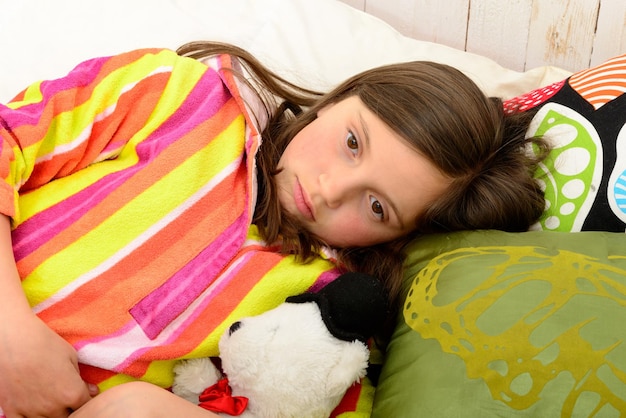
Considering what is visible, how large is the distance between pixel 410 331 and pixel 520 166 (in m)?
0.36

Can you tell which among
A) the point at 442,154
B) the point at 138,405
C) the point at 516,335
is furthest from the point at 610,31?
the point at 138,405

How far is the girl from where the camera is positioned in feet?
2.70

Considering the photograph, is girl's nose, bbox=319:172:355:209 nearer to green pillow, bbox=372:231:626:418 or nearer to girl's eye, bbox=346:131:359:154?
girl's eye, bbox=346:131:359:154

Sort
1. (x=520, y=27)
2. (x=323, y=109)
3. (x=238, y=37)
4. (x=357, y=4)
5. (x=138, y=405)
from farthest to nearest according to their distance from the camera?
(x=357, y=4) → (x=520, y=27) → (x=238, y=37) → (x=323, y=109) → (x=138, y=405)

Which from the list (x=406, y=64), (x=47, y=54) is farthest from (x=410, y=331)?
(x=47, y=54)

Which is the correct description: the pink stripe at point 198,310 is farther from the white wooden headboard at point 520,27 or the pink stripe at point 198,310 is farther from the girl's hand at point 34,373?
the white wooden headboard at point 520,27

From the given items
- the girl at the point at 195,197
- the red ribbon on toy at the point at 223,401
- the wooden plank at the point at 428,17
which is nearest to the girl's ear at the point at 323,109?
the girl at the point at 195,197

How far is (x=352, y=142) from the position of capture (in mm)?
979

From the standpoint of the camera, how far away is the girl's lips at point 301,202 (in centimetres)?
98

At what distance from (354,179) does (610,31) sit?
0.77m

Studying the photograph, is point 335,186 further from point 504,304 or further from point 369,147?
point 504,304

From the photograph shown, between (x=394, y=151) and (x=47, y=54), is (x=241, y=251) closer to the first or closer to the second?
(x=394, y=151)

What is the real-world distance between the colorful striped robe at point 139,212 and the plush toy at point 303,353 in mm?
85

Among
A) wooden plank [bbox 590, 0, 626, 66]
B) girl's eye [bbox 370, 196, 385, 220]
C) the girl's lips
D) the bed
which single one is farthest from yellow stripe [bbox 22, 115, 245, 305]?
wooden plank [bbox 590, 0, 626, 66]
